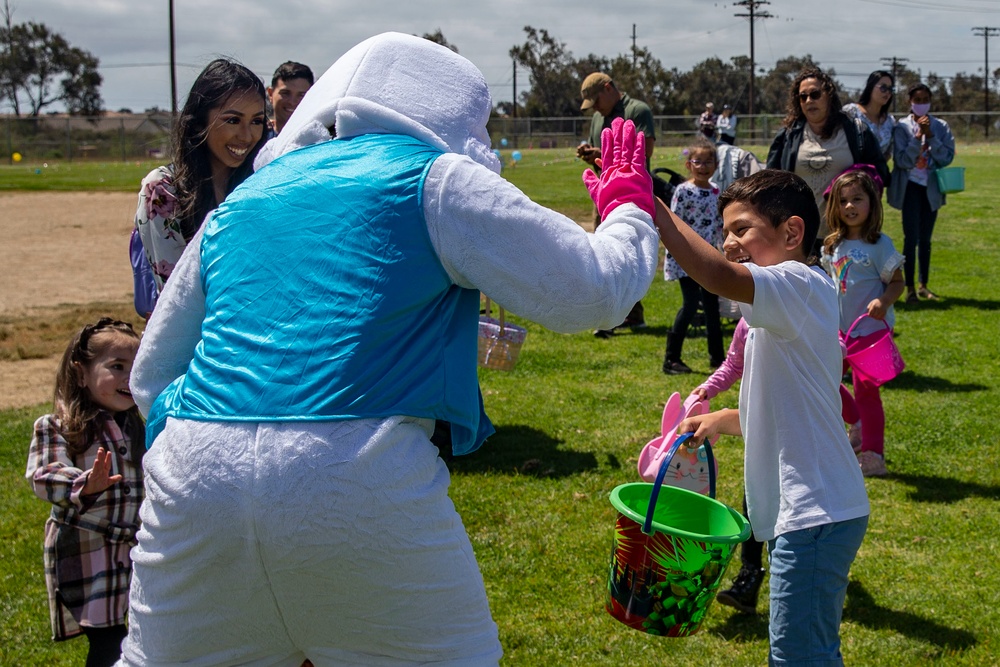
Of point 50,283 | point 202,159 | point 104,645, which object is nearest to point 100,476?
point 104,645

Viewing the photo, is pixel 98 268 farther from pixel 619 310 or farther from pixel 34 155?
pixel 34 155

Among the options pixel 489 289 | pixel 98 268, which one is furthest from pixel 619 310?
pixel 98 268

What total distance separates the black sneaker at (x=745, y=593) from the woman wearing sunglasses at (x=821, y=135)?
3572 millimetres

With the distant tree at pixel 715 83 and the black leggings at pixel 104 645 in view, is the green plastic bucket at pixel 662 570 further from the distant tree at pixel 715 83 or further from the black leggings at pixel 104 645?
the distant tree at pixel 715 83

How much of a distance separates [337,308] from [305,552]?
0.48 meters

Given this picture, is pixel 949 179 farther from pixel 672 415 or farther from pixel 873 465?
pixel 672 415

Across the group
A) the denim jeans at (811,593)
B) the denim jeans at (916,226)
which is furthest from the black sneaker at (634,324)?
the denim jeans at (811,593)

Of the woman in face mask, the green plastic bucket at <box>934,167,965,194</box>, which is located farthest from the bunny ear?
the green plastic bucket at <box>934,167,965,194</box>

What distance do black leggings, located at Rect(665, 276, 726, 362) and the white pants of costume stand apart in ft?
20.0

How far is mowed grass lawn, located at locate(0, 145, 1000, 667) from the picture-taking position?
13.0 ft

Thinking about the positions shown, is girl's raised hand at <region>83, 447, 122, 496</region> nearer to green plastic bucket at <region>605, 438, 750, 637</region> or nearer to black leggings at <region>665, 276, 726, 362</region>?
green plastic bucket at <region>605, 438, 750, 637</region>

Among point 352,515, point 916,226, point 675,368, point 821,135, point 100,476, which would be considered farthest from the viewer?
point 916,226

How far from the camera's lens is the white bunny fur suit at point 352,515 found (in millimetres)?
1989

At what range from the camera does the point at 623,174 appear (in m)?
2.44
